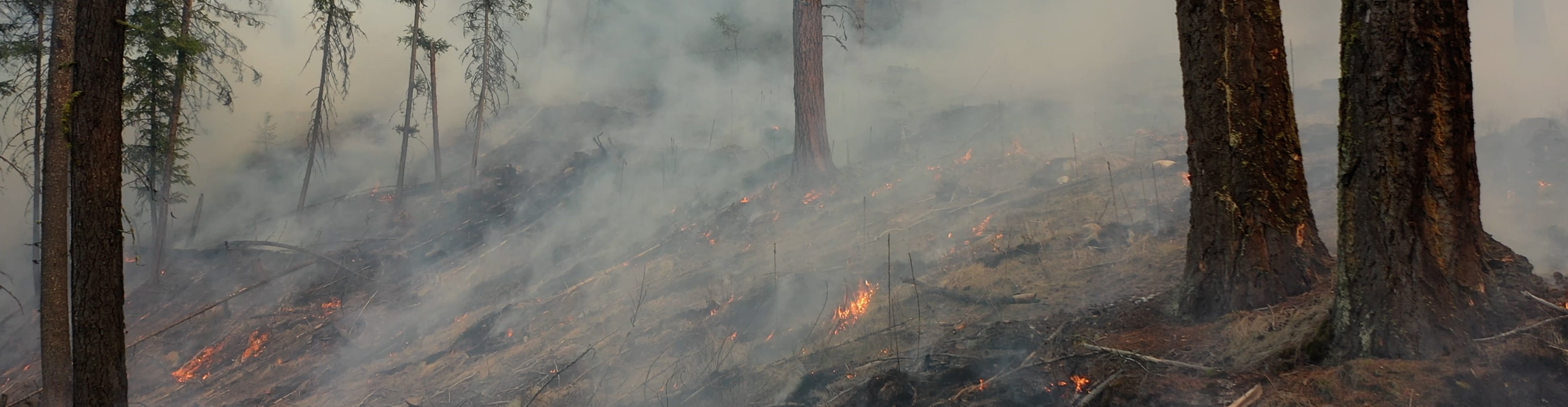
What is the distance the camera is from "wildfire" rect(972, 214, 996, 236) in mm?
8406

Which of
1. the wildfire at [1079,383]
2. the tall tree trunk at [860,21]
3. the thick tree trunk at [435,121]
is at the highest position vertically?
the tall tree trunk at [860,21]

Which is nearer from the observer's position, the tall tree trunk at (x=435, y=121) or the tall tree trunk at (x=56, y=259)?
the tall tree trunk at (x=56, y=259)

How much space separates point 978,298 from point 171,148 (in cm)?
1295

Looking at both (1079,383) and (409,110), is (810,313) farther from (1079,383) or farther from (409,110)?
(409,110)

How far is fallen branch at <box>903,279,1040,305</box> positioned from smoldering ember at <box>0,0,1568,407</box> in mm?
126

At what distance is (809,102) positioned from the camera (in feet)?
37.4

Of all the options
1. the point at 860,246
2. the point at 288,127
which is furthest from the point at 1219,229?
the point at 288,127

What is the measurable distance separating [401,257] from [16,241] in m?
13.7

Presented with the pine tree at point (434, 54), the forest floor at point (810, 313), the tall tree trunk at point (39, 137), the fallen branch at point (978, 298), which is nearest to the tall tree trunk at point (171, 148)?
the forest floor at point (810, 313)

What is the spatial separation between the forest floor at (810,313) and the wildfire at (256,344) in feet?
0.16

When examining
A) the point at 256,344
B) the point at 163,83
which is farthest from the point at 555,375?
the point at 163,83

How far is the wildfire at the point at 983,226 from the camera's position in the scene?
841 centimetres

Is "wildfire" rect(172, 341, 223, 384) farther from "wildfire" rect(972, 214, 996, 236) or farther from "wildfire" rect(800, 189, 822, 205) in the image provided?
"wildfire" rect(972, 214, 996, 236)

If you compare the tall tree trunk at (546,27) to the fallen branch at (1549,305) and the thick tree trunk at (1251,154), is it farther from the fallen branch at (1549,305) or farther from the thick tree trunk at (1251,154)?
the fallen branch at (1549,305)
